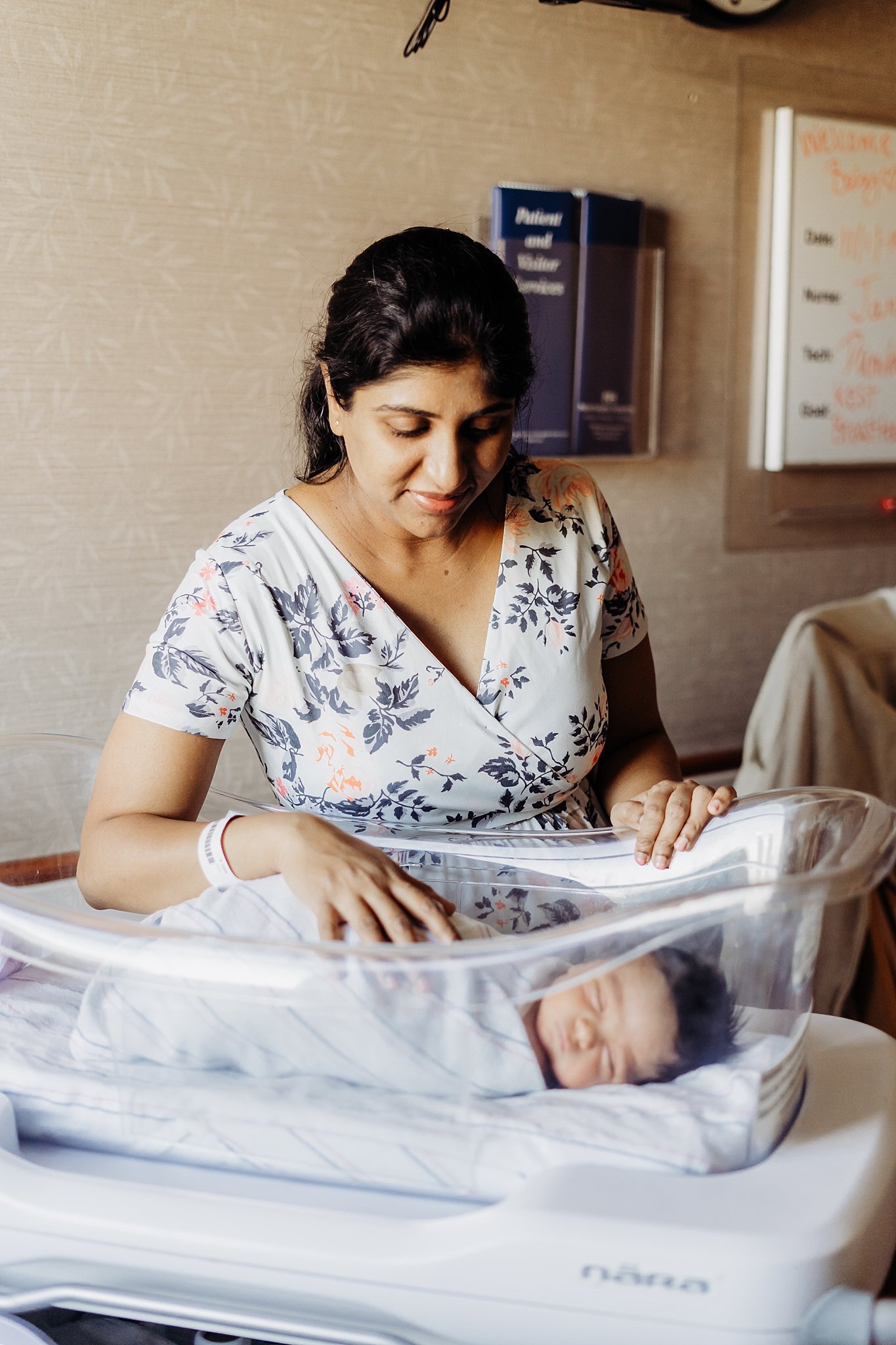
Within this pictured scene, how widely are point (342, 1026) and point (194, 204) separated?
4.07ft

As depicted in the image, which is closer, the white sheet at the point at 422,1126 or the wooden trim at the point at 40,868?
the white sheet at the point at 422,1126

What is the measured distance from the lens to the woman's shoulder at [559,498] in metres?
1.22


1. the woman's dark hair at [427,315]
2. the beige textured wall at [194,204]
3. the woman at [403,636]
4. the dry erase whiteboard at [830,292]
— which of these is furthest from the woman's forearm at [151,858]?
the dry erase whiteboard at [830,292]

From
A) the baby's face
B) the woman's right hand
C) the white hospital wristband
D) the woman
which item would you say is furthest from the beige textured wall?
the baby's face

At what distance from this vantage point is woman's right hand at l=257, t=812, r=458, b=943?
2.50 ft

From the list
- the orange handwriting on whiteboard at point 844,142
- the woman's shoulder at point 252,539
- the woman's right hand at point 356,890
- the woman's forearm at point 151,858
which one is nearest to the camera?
the woman's right hand at point 356,890

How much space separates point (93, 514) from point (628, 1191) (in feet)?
3.86

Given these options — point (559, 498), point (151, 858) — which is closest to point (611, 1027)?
point (151, 858)

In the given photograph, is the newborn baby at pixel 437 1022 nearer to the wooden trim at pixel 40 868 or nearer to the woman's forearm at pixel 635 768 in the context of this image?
the wooden trim at pixel 40 868

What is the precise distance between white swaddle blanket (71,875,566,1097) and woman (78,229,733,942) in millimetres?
131

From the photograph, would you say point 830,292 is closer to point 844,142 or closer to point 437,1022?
point 844,142

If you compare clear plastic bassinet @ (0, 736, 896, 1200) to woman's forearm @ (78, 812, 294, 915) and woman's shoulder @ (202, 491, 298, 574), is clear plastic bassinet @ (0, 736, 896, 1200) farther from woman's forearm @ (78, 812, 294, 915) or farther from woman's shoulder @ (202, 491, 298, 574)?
woman's shoulder @ (202, 491, 298, 574)

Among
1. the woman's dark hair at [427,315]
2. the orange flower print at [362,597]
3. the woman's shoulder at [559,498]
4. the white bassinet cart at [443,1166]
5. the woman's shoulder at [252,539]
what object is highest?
the woman's dark hair at [427,315]

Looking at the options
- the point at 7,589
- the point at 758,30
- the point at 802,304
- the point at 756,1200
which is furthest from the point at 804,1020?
the point at 758,30
